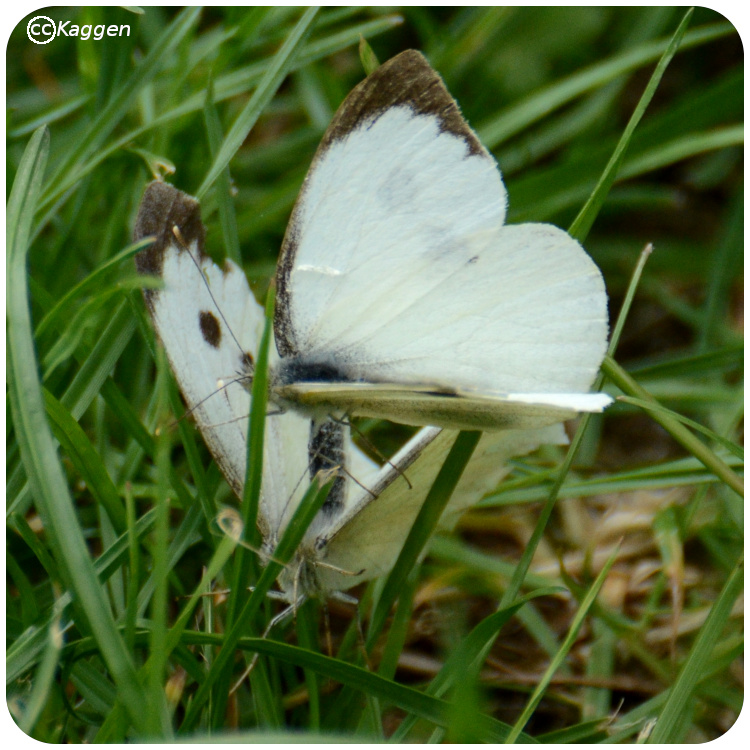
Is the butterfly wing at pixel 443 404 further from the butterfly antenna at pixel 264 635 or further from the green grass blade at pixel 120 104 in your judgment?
the green grass blade at pixel 120 104

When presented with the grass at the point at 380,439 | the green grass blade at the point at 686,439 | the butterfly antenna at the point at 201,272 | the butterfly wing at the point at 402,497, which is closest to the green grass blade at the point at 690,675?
the grass at the point at 380,439

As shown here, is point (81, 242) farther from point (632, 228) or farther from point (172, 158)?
point (632, 228)

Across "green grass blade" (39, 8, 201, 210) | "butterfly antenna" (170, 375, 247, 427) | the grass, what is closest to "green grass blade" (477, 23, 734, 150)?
the grass

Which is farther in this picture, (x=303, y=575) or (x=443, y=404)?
(x=303, y=575)

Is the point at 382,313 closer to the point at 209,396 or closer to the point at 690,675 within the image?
the point at 209,396

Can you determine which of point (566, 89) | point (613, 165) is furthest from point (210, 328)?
point (566, 89)

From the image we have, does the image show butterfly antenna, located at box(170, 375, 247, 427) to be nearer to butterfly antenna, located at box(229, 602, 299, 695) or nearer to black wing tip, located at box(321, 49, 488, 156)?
butterfly antenna, located at box(229, 602, 299, 695)
